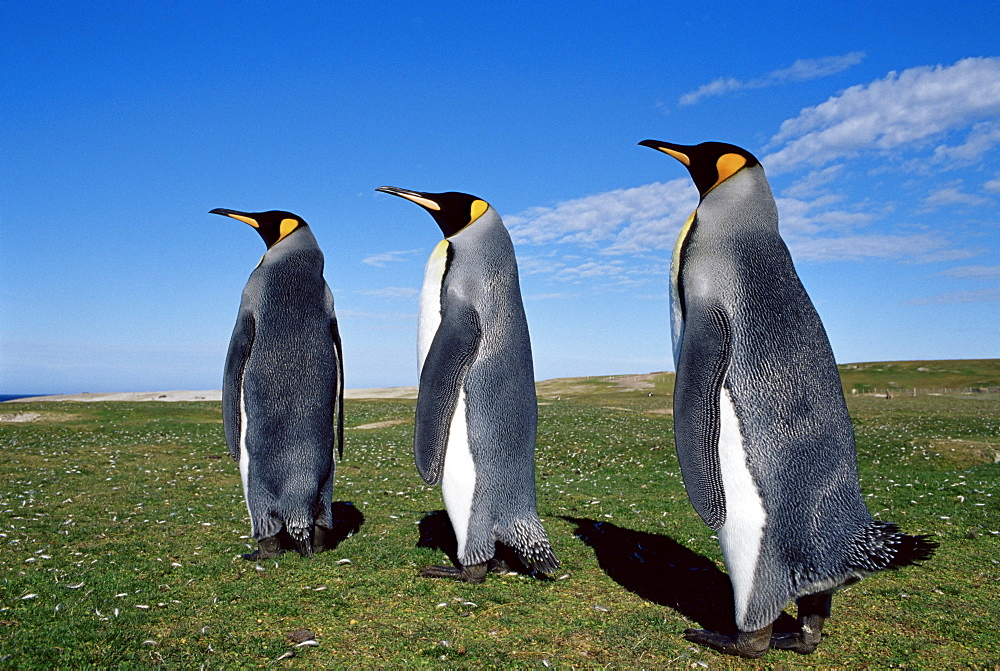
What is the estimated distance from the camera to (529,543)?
531cm

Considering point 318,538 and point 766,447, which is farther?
point 318,538

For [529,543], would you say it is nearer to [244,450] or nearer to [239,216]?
[244,450]

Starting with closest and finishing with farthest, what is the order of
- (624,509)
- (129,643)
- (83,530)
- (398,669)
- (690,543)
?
(398,669), (129,643), (690,543), (83,530), (624,509)

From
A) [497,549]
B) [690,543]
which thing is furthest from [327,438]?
[690,543]

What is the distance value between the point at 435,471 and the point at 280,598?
1.45 meters

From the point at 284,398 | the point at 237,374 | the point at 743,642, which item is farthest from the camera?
the point at 237,374

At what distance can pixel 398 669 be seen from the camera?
3854mm

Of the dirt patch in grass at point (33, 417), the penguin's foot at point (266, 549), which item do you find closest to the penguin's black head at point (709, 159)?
the penguin's foot at point (266, 549)

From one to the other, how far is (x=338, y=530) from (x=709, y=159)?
203 inches

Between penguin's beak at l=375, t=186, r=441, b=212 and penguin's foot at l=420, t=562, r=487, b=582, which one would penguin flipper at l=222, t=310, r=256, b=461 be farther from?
penguin's foot at l=420, t=562, r=487, b=582

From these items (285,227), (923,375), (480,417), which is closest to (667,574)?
(480,417)

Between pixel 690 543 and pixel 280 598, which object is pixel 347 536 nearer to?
pixel 280 598

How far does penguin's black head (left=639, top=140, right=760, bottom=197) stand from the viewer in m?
4.43

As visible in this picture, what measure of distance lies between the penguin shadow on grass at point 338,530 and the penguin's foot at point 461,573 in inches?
51.0
